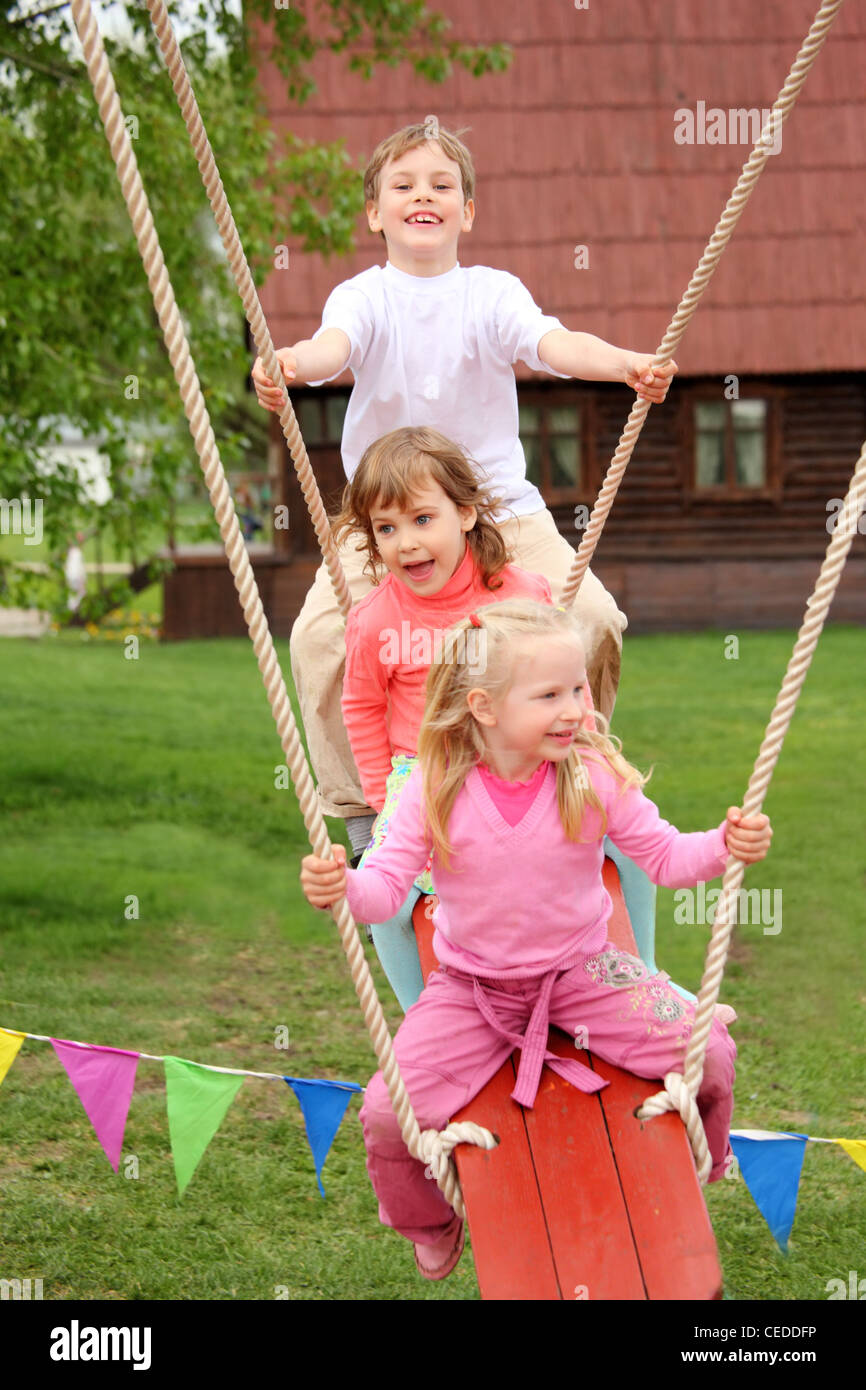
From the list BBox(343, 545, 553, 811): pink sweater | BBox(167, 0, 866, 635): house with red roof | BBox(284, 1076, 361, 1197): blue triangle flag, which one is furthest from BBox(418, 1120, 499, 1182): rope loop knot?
BBox(167, 0, 866, 635): house with red roof

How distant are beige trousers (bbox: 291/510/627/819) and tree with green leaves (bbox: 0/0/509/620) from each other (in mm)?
3503

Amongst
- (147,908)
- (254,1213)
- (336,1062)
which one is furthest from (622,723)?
(254,1213)

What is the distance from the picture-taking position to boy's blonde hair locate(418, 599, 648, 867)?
2484 mm

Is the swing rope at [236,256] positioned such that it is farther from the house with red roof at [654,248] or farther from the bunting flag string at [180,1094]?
the house with red roof at [654,248]

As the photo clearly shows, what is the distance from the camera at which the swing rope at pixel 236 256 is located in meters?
2.49

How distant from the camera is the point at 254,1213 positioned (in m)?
4.64

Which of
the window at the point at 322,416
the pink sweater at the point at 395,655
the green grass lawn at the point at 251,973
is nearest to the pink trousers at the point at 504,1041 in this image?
the pink sweater at the point at 395,655

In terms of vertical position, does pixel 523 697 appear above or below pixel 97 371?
below

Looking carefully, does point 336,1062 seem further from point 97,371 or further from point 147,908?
point 97,371

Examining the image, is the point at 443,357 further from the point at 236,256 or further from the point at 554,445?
the point at 554,445

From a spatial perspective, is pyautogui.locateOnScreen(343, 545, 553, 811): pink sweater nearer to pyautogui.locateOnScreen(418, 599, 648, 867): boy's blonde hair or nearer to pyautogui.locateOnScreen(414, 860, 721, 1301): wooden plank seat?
pyautogui.locateOnScreen(418, 599, 648, 867): boy's blonde hair

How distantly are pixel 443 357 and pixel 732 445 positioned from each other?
12701 mm

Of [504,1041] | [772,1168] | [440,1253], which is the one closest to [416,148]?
[504,1041]
